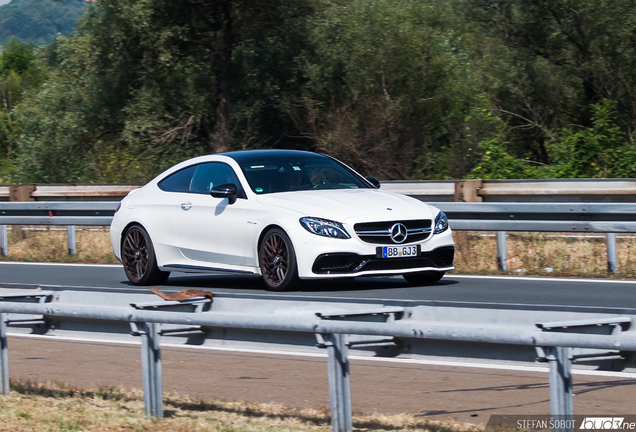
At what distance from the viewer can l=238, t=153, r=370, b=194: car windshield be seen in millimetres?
10172

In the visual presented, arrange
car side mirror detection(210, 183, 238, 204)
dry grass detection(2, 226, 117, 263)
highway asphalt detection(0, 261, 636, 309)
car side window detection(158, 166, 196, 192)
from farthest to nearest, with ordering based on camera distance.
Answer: dry grass detection(2, 226, 117, 263) < car side window detection(158, 166, 196, 192) < car side mirror detection(210, 183, 238, 204) < highway asphalt detection(0, 261, 636, 309)

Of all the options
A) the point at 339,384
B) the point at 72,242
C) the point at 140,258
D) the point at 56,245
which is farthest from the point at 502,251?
the point at 56,245

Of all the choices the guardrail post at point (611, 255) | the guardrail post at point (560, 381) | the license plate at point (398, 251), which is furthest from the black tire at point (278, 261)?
the guardrail post at point (560, 381)

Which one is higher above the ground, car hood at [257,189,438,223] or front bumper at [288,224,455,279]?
car hood at [257,189,438,223]

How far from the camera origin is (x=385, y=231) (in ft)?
30.5

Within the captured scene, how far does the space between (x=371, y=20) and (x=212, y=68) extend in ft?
16.7

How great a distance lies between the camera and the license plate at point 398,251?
364 inches

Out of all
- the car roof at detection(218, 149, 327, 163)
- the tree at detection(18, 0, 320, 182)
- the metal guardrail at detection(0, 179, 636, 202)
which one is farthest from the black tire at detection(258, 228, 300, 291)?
the tree at detection(18, 0, 320, 182)

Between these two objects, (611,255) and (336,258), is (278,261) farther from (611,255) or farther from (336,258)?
(611,255)

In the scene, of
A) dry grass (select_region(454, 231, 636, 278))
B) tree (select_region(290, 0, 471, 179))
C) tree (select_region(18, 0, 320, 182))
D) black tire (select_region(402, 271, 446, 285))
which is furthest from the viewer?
tree (select_region(18, 0, 320, 182))

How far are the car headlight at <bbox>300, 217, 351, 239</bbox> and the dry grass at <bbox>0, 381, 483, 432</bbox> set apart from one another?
336cm

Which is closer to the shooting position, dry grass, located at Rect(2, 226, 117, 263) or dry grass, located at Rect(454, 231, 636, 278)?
dry grass, located at Rect(454, 231, 636, 278)

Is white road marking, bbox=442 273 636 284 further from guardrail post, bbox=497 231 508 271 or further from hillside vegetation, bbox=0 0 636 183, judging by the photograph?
hillside vegetation, bbox=0 0 636 183

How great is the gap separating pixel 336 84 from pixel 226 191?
16.7 m
